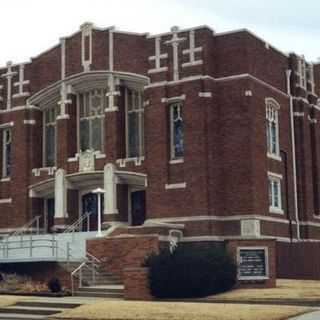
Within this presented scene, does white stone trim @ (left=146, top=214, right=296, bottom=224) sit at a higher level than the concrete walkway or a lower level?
higher

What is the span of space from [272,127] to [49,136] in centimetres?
1306

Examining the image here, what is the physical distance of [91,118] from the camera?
4091 centimetres

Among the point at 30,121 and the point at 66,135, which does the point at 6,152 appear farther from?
the point at 66,135

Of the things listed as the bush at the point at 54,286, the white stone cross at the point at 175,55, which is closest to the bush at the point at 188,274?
the bush at the point at 54,286

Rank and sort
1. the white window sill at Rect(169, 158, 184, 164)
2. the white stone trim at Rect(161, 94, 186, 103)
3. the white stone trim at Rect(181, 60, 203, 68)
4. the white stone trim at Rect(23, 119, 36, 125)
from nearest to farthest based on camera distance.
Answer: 1. the white stone trim at Rect(181, 60, 203, 68)
2. the white window sill at Rect(169, 158, 184, 164)
3. the white stone trim at Rect(161, 94, 186, 103)
4. the white stone trim at Rect(23, 119, 36, 125)

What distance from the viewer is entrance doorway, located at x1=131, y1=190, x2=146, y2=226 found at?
38.7m

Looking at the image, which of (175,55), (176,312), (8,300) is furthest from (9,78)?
(176,312)

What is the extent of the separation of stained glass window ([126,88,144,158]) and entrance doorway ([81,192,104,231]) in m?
3.32

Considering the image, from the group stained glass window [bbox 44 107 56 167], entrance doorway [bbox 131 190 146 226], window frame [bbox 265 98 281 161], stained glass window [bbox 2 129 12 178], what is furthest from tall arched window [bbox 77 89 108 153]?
window frame [bbox 265 98 281 161]

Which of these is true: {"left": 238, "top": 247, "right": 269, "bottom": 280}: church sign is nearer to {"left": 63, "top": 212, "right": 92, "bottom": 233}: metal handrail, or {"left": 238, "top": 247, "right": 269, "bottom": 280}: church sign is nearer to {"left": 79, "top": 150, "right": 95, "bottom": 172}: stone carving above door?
{"left": 63, "top": 212, "right": 92, "bottom": 233}: metal handrail

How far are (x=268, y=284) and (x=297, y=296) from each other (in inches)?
165

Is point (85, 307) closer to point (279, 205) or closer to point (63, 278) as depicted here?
point (63, 278)

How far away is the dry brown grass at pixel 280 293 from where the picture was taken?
24.0m

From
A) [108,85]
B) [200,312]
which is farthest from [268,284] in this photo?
[108,85]
